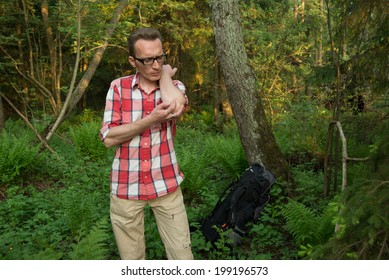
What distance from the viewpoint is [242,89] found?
4.84 metres

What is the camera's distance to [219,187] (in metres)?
5.62

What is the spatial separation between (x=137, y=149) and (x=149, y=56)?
2.05ft

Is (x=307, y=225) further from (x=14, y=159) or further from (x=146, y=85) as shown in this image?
(x=14, y=159)

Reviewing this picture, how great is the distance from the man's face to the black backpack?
208 centimetres

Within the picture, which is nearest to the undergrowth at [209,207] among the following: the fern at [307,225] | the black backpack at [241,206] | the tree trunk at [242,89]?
the fern at [307,225]

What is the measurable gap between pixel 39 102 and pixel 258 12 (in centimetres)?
1162

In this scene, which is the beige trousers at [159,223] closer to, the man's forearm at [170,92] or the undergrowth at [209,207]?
the undergrowth at [209,207]

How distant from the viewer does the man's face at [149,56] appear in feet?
8.11

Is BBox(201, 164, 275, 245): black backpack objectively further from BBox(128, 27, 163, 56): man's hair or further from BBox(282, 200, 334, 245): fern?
BBox(128, 27, 163, 56): man's hair

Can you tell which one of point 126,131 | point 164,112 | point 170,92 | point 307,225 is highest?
point 170,92

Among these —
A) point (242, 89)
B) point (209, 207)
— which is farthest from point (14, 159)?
point (242, 89)

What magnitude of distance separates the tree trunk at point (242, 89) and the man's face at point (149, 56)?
2434mm

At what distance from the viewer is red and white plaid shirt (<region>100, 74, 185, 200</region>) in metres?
2.58
